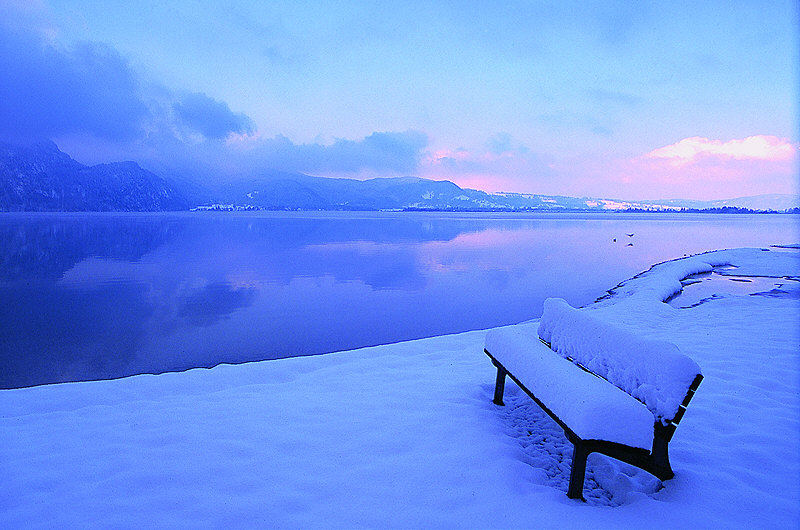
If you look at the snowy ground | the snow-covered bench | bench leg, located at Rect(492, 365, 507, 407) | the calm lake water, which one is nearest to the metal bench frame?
the snow-covered bench

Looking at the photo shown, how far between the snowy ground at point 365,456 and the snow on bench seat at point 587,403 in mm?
738

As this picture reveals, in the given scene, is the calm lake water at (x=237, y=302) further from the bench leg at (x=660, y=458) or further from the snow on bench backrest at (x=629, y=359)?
the bench leg at (x=660, y=458)

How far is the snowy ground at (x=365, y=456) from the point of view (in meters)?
3.78

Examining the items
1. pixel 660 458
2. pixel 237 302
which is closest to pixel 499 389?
pixel 660 458

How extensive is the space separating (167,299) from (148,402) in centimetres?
1497

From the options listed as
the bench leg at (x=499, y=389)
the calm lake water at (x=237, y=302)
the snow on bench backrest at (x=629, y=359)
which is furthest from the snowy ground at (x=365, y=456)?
the calm lake water at (x=237, y=302)

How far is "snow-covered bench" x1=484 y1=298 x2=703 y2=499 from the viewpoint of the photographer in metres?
3.77

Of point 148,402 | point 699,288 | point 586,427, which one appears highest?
point 586,427

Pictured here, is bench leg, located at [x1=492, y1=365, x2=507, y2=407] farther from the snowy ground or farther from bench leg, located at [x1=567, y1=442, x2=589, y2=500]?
bench leg, located at [x1=567, y1=442, x2=589, y2=500]

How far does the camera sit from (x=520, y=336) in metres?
5.83

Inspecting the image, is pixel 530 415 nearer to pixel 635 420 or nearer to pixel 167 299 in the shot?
pixel 635 420

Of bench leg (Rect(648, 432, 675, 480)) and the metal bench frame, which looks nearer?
the metal bench frame

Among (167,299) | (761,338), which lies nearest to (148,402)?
(761,338)

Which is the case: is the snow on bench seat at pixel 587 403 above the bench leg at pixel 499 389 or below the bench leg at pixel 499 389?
above
